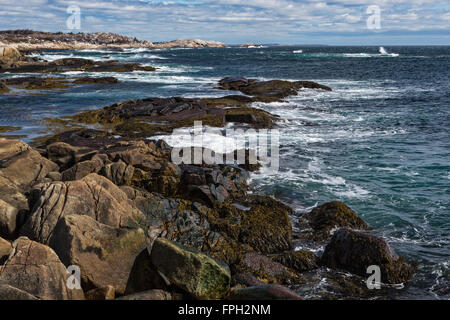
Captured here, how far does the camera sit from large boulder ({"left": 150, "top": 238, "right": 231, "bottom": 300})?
677 cm

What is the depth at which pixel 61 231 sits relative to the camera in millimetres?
7270

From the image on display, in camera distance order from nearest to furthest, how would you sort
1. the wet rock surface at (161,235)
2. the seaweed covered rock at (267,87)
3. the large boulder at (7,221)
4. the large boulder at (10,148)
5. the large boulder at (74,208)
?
1. the wet rock surface at (161,235)
2. the large boulder at (74,208)
3. the large boulder at (7,221)
4. the large boulder at (10,148)
5. the seaweed covered rock at (267,87)

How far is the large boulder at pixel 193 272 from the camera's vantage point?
677 cm

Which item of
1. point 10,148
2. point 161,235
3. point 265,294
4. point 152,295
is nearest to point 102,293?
point 152,295

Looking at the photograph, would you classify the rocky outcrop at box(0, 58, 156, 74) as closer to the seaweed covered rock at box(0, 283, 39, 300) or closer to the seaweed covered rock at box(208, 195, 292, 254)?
the seaweed covered rock at box(208, 195, 292, 254)

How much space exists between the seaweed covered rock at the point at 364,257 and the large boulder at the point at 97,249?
182 inches

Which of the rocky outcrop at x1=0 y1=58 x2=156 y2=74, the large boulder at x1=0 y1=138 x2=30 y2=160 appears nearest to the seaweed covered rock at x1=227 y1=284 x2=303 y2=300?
the large boulder at x1=0 y1=138 x2=30 y2=160

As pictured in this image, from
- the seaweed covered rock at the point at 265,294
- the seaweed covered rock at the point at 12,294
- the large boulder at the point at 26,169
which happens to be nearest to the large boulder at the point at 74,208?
the seaweed covered rock at the point at 12,294

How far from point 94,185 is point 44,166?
468 centimetres

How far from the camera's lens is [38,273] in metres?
6.29

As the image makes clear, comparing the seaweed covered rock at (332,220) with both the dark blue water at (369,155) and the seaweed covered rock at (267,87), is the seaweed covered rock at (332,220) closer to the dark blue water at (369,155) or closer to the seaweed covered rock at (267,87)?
the dark blue water at (369,155)

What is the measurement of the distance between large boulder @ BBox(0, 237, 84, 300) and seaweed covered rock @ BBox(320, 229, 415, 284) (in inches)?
227

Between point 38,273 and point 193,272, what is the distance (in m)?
2.52
